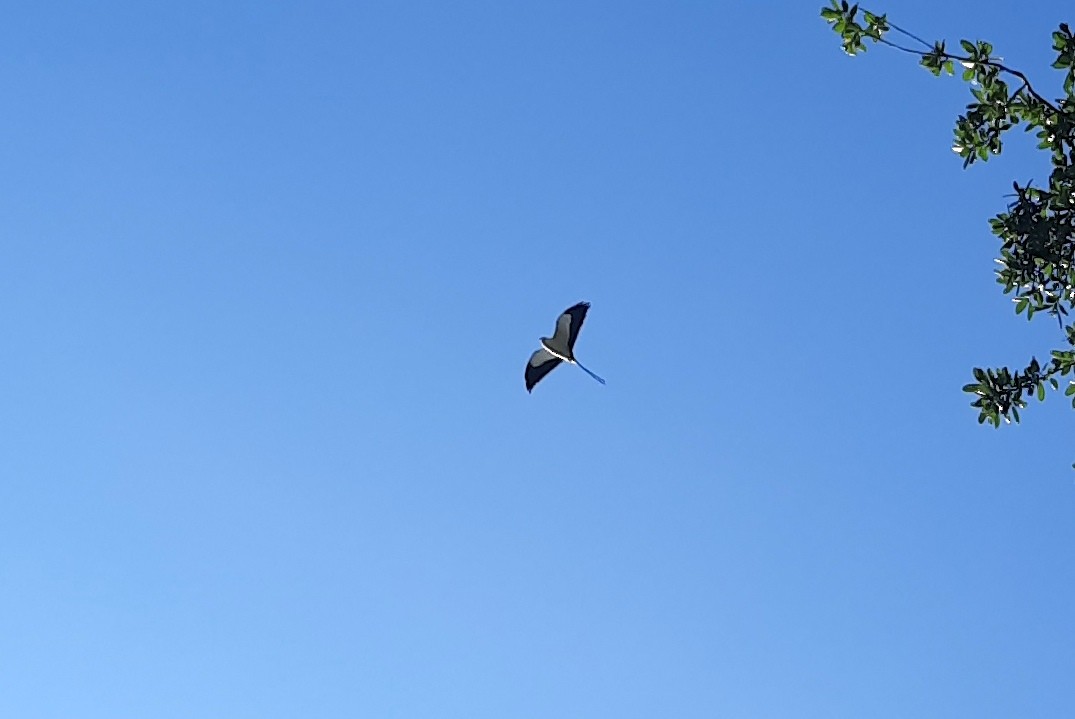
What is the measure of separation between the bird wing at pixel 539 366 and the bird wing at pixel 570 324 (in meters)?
0.61

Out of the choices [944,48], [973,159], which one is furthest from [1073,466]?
[944,48]

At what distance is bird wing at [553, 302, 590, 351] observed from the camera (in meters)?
16.0

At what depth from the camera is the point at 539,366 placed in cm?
1688

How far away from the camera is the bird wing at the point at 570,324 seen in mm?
16047

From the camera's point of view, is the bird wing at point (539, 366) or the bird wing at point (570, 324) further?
the bird wing at point (539, 366)

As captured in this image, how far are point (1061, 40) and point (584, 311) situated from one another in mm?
6727

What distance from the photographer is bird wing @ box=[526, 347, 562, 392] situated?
1675 cm

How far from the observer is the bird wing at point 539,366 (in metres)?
16.8

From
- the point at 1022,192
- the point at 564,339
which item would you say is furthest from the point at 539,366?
the point at 1022,192

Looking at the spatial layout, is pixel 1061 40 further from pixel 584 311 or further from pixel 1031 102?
pixel 584 311

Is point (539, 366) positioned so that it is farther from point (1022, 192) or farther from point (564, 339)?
point (1022, 192)

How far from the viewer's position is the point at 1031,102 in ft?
38.2

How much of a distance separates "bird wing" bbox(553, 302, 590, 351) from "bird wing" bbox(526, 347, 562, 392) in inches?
24.0

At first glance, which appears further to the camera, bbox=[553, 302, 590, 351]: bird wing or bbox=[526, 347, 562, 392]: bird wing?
bbox=[526, 347, 562, 392]: bird wing
